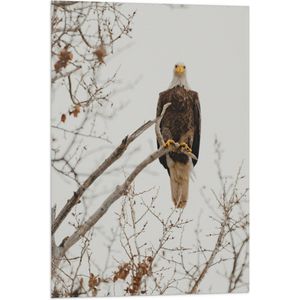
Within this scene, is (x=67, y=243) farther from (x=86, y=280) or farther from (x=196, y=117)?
(x=196, y=117)

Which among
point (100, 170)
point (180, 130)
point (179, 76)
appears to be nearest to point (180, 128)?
point (180, 130)

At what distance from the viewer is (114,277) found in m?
3.57

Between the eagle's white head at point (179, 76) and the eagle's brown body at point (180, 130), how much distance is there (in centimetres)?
2

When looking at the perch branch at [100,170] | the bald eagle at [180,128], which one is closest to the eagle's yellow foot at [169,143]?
the bald eagle at [180,128]

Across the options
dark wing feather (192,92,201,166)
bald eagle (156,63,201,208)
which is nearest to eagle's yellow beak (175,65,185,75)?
bald eagle (156,63,201,208)

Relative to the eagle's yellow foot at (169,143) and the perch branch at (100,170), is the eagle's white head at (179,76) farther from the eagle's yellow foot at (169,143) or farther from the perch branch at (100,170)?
the eagle's yellow foot at (169,143)

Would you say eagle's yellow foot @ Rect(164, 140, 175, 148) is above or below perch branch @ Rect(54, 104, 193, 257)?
above

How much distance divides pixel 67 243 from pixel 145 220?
36cm

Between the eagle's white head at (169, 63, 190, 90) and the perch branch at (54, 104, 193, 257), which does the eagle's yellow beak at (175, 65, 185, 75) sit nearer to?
the eagle's white head at (169, 63, 190, 90)

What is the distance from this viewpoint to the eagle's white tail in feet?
12.0

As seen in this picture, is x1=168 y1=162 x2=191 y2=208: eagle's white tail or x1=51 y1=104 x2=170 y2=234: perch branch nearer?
x1=51 y1=104 x2=170 y2=234: perch branch

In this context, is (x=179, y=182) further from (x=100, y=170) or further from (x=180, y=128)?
(x=100, y=170)

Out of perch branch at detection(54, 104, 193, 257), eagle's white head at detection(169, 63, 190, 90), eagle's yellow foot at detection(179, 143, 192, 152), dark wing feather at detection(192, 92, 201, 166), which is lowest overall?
perch branch at detection(54, 104, 193, 257)

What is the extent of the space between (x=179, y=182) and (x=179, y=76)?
0.47 metres
